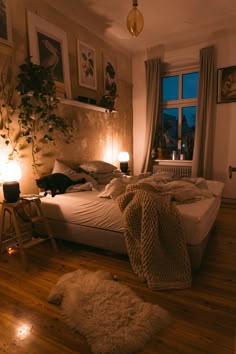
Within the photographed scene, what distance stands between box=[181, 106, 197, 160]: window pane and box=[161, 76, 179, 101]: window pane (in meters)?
0.38

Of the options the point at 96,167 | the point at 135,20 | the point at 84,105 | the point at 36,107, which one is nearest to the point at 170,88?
the point at 84,105

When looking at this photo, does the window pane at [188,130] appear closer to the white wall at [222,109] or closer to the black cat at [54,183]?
the white wall at [222,109]

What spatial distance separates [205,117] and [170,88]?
1.15 metres

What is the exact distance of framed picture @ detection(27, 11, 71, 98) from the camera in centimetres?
280

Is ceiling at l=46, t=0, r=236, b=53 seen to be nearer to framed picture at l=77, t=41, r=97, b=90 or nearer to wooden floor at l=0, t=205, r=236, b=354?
framed picture at l=77, t=41, r=97, b=90

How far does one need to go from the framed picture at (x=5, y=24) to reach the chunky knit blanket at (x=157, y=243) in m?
2.21

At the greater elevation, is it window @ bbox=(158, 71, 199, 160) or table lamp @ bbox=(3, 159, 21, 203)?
window @ bbox=(158, 71, 199, 160)

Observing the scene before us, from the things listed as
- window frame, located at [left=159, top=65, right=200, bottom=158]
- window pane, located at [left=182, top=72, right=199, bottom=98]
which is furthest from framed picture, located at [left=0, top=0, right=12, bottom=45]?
window pane, located at [left=182, top=72, right=199, bottom=98]

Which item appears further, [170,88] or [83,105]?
[170,88]

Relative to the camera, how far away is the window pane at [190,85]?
4715 millimetres

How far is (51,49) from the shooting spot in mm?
3062

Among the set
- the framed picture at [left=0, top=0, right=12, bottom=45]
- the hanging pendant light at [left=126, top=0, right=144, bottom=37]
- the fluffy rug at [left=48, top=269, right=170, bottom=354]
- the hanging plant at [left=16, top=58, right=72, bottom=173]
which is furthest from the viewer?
the hanging plant at [left=16, top=58, right=72, bottom=173]

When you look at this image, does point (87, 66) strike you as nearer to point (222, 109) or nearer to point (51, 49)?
point (51, 49)

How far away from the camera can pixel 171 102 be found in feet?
16.1
